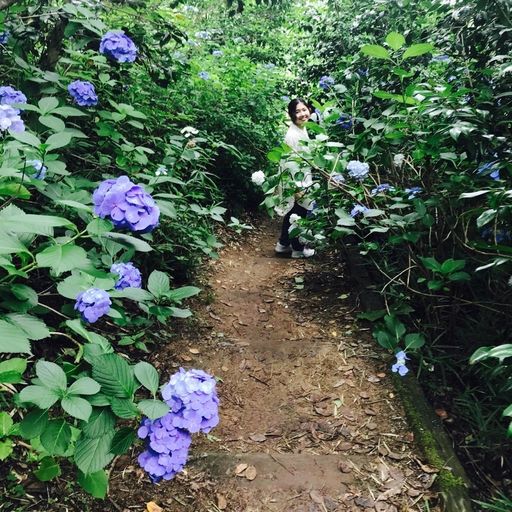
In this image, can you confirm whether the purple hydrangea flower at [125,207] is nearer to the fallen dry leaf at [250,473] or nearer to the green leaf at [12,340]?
the green leaf at [12,340]

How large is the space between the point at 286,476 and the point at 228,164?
3888mm

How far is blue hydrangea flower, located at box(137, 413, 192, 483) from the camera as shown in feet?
3.72

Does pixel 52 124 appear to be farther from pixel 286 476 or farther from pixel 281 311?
pixel 281 311

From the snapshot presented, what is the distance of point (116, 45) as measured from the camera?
2318 mm

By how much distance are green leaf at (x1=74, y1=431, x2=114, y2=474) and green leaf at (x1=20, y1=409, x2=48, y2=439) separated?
101mm

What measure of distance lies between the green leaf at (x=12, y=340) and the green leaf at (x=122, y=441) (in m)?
0.30

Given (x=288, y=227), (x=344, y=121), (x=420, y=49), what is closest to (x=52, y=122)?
(x=420, y=49)

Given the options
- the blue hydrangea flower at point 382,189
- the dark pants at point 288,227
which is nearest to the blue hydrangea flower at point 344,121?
the blue hydrangea flower at point 382,189

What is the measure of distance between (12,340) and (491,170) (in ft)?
5.73

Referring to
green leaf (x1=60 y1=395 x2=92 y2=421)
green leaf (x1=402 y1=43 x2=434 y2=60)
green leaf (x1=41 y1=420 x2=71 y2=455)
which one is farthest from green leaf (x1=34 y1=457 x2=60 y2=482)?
green leaf (x1=402 y1=43 x2=434 y2=60)

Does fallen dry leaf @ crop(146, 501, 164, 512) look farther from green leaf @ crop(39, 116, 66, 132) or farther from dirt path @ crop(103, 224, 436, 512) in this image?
green leaf @ crop(39, 116, 66, 132)

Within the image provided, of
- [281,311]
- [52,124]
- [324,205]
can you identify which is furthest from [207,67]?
[52,124]

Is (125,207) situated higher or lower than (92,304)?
higher

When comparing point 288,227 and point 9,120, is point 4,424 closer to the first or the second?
point 9,120
